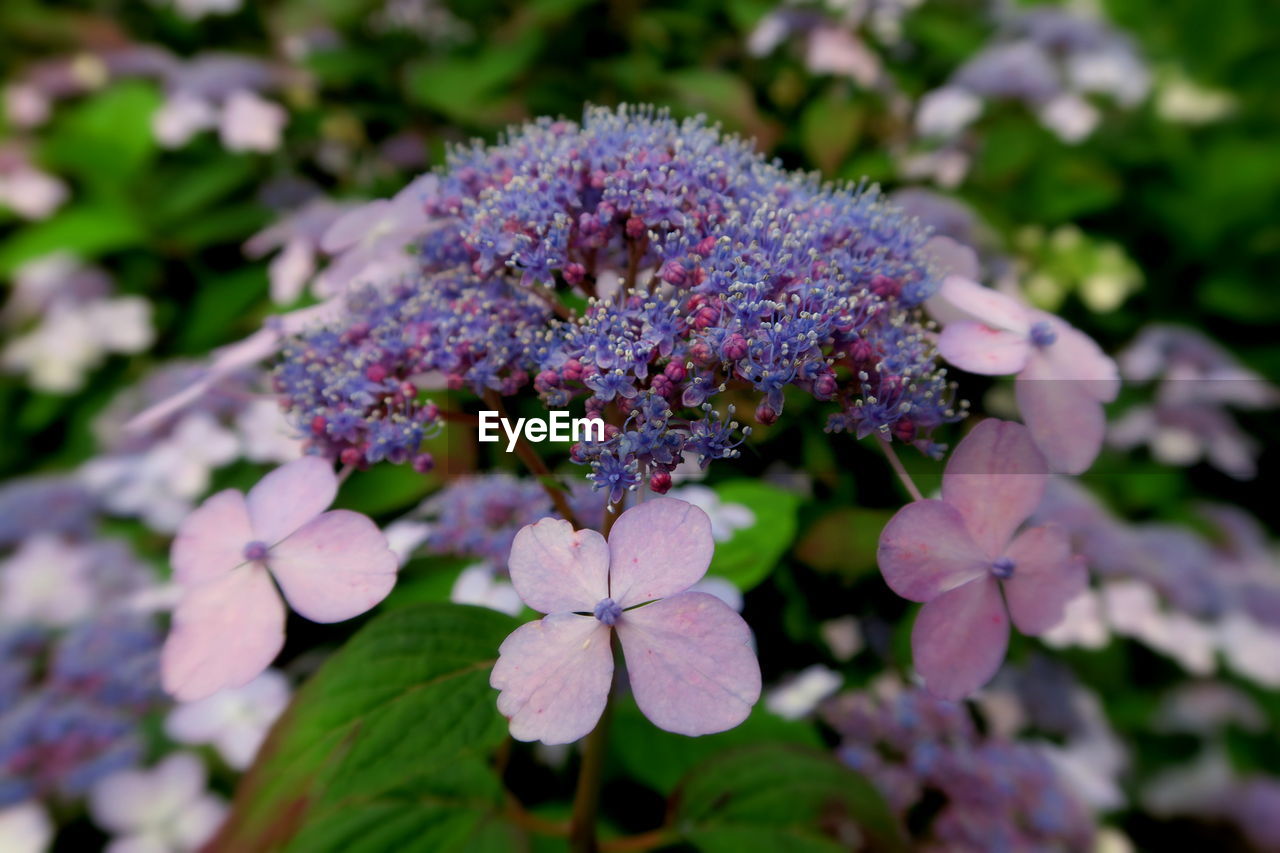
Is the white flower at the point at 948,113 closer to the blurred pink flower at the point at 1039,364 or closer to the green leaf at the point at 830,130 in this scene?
the green leaf at the point at 830,130

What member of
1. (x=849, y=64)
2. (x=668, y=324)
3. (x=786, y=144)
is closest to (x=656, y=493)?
(x=668, y=324)

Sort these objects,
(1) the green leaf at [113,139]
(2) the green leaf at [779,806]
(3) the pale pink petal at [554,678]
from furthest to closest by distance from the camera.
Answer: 1. (1) the green leaf at [113,139]
2. (2) the green leaf at [779,806]
3. (3) the pale pink petal at [554,678]

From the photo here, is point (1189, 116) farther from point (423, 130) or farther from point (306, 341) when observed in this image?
point (306, 341)

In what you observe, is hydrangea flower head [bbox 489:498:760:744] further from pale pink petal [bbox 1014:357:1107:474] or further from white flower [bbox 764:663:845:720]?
white flower [bbox 764:663:845:720]

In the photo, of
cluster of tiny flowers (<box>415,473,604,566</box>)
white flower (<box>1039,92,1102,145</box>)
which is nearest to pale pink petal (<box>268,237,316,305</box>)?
cluster of tiny flowers (<box>415,473,604,566</box>)

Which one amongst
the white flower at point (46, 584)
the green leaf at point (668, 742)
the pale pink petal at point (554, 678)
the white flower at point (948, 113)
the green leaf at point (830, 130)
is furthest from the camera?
the white flower at point (948, 113)

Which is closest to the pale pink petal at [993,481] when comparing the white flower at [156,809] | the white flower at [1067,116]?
the white flower at [156,809]

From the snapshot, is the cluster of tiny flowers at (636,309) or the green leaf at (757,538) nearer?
the cluster of tiny flowers at (636,309)

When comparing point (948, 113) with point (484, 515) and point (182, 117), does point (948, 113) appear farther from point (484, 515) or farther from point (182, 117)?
point (182, 117)
